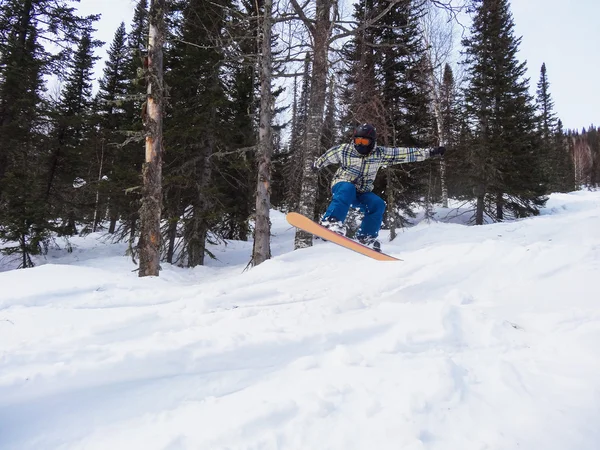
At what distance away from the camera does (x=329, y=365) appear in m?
1.95

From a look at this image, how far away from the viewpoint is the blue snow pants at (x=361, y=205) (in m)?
5.12

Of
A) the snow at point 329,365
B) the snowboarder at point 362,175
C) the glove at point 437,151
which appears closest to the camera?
the snow at point 329,365

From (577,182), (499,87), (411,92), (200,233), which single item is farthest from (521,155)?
(577,182)

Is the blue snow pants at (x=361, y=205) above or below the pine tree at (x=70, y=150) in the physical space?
below

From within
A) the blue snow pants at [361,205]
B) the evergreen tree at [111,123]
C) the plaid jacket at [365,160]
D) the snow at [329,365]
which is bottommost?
the snow at [329,365]

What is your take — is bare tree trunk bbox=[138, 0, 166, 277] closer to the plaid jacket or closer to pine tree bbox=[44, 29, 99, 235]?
the plaid jacket

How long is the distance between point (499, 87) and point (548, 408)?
17.0 m

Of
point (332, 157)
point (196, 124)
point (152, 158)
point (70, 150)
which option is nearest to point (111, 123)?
point (70, 150)

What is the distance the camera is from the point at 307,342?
2.24 metres

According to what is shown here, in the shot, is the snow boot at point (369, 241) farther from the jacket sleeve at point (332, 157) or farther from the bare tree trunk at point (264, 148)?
the bare tree trunk at point (264, 148)

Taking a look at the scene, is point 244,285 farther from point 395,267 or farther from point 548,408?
point 548,408

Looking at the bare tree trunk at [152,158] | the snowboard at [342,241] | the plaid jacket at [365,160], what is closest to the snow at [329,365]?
the snowboard at [342,241]

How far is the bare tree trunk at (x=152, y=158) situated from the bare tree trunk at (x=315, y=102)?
10.1ft

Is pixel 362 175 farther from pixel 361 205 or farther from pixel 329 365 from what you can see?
pixel 329 365
